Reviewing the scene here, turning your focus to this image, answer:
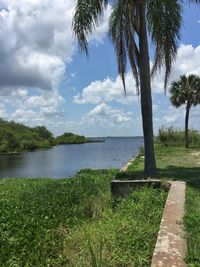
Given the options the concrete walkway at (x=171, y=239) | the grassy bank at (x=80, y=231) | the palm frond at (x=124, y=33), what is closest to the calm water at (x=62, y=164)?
the palm frond at (x=124, y=33)

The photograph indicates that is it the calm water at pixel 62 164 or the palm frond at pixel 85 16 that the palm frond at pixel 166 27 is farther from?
the calm water at pixel 62 164

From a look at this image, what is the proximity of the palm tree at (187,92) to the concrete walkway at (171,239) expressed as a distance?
92.9ft

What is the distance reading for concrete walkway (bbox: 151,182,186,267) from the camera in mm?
4246

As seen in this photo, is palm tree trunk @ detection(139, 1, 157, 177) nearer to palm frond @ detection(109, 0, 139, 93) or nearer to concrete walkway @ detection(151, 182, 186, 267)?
palm frond @ detection(109, 0, 139, 93)

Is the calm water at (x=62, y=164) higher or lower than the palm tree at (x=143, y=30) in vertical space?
lower

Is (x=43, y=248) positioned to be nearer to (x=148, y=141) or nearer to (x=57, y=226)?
(x=57, y=226)

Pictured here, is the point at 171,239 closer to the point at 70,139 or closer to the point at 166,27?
the point at 166,27

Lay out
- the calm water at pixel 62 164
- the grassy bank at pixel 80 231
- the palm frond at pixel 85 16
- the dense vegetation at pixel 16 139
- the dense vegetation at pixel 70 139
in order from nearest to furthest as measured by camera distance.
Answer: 1. the grassy bank at pixel 80 231
2. the palm frond at pixel 85 16
3. the calm water at pixel 62 164
4. the dense vegetation at pixel 16 139
5. the dense vegetation at pixel 70 139

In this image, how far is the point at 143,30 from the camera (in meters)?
12.9

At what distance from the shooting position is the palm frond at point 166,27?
12969mm

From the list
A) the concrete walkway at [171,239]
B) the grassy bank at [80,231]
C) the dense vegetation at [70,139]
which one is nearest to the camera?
the concrete walkway at [171,239]

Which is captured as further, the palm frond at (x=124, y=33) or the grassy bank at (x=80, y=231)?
the palm frond at (x=124, y=33)

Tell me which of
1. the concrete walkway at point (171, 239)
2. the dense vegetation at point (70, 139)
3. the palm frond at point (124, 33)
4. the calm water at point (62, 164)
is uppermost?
the palm frond at point (124, 33)

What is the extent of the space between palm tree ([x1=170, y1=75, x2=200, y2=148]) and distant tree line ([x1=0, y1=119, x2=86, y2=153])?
187 feet
